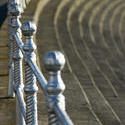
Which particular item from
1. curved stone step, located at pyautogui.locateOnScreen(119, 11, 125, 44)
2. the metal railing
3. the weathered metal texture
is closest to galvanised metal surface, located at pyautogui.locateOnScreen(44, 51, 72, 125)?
the metal railing

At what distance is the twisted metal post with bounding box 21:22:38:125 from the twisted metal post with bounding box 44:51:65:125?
1126mm

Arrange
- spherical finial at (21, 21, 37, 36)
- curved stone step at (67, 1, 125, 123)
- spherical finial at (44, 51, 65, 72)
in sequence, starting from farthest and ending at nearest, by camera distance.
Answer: curved stone step at (67, 1, 125, 123)
spherical finial at (21, 21, 37, 36)
spherical finial at (44, 51, 65, 72)

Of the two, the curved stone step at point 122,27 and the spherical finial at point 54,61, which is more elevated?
the curved stone step at point 122,27

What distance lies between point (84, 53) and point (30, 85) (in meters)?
7.60

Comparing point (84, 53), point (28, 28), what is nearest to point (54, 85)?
point (28, 28)

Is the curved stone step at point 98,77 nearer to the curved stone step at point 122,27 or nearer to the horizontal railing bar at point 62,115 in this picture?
the curved stone step at point 122,27

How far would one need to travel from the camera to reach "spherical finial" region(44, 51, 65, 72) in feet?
9.37

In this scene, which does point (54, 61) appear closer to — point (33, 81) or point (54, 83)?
point (54, 83)

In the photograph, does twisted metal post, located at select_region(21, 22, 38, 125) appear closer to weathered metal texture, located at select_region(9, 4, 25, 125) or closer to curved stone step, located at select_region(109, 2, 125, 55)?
weathered metal texture, located at select_region(9, 4, 25, 125)

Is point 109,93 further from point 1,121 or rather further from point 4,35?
point 1,121

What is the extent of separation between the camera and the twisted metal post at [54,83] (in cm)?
287

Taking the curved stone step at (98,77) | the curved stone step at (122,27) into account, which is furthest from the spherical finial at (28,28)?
the curved stone step at (122,27)

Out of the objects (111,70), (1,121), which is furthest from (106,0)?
(1,121)

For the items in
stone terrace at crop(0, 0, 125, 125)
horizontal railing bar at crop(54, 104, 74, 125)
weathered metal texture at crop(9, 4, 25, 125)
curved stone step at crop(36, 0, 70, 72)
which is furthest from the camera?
curved stone step at crop(36, 0, 70, 72)
